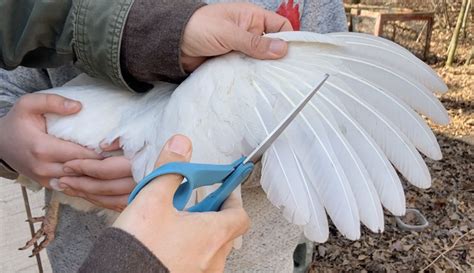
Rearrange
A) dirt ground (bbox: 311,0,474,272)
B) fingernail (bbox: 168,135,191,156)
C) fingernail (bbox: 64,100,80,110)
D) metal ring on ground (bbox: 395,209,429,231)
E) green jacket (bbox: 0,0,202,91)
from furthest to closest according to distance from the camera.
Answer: metal ring on ground (bbox: 395,209,429,231), dirt ground (bbox: 311,0,474,272), fingernail (bbox: 64,100,80,110), green jacket (bbox: 0,0,202,91), fingernail (bbox: 168,135,191,156)

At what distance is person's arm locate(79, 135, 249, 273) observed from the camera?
53cm

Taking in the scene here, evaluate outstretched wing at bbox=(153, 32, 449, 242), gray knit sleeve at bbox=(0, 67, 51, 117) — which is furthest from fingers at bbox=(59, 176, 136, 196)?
gray knit sleeve at bbox=(0, 67, 51, 117)

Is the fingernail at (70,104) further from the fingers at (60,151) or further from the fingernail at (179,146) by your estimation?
the fingernail at (179,146)

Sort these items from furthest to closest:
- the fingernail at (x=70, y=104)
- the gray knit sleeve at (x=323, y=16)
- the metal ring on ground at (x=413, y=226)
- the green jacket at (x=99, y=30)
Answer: the metal ring on ground at (x=413, y=226) < the gray knit sleeve at (x=323, y=16) < the fingernail at (x=70, y=104) < the green jacket at (x=99, y=30)

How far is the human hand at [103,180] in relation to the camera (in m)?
0.95

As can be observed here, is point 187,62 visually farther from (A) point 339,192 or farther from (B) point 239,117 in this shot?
(A) point 339,192

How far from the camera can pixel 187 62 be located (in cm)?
95

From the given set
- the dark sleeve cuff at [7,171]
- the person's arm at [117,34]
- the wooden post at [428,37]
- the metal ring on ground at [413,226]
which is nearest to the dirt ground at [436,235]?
the metal ring on ground at [413,226]

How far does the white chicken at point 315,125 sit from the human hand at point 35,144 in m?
0.04

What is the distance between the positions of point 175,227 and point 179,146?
0.11 m

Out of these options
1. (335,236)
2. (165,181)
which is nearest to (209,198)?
(165,181)

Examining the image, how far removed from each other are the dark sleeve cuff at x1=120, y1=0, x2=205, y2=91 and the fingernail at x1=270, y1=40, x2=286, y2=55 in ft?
0.49

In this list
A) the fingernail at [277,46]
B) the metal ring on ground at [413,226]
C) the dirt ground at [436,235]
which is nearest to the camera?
the fingernail at [277,46]

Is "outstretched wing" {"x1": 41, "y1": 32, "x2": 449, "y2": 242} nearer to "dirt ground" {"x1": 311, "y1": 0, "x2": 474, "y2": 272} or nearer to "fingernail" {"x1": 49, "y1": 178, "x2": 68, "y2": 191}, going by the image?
"fingernail" {"x1": 49, "y1": 178, "x2": 68, "y2": 191}
